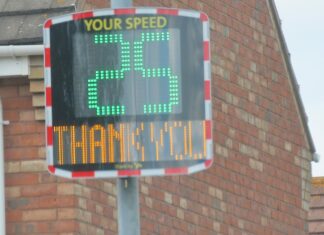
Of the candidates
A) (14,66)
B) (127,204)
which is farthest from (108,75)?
(14,66)

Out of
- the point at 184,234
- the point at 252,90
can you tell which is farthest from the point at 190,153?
the point at 252,90

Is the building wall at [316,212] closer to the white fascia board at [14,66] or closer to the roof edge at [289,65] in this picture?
the roof edge at [289,65]

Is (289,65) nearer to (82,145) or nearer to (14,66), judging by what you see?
(14,66)

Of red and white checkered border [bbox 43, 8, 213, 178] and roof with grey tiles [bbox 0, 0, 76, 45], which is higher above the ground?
roof with grey tiles [bbox 0, 0, 76, 45]

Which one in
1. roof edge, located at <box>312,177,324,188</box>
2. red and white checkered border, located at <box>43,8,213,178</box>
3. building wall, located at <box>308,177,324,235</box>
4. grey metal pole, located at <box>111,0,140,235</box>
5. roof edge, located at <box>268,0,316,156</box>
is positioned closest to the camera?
red and white checkered border, located at <box>43,8,213,178</box>

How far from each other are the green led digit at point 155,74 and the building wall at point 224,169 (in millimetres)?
3394

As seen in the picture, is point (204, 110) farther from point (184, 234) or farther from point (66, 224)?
point (184, 234)

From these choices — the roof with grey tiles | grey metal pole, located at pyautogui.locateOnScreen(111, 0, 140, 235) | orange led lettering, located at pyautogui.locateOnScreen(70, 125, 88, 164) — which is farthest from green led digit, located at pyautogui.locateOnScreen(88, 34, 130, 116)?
the roof with grey tiles

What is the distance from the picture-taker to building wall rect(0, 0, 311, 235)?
1085 cm

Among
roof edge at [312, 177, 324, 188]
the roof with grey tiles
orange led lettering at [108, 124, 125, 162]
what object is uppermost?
roof edge at [312, 177, 324, 188]

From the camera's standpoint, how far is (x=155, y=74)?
7441mm

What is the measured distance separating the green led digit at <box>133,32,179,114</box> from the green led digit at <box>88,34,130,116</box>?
0.16 feet

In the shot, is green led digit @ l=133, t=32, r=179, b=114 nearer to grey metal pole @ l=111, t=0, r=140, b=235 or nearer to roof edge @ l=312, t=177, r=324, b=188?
grey metal pole @ l=111, t=0, r=140, b=235

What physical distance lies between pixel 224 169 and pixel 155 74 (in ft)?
19.5
